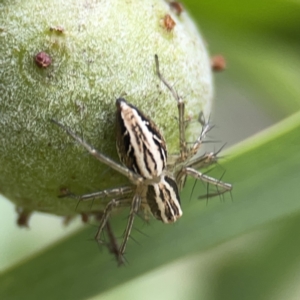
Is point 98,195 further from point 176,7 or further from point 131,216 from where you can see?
point 176,7

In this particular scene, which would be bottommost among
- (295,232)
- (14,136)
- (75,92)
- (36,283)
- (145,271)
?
(36,283)

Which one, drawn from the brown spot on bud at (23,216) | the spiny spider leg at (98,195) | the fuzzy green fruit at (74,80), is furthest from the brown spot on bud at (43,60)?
the brown spot on bud at (23,216)

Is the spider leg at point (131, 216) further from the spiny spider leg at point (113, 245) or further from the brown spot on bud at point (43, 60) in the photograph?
the brown spot on bud at point (43, 60)

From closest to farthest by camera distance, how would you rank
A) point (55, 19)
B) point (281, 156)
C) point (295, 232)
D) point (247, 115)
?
point (55, 19)
point (281, 156)
point (295, 232)
point (247, 115)

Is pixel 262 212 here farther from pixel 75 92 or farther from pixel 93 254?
pixel 75 92

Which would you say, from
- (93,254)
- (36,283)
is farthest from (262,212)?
(36,283)

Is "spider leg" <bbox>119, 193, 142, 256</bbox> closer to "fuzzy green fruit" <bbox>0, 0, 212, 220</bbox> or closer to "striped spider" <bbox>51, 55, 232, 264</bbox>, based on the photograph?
"striped spider" <bbox>51, 55, 232, 264</bbox>
